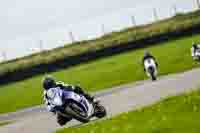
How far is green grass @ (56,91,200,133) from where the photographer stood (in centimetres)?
1328

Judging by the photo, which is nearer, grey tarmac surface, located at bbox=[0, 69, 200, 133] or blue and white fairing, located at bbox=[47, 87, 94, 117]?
blue and white fairing, located at bbox=[47, 87, 94, 117]

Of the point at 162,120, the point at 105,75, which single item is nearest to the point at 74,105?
the point at 162,120

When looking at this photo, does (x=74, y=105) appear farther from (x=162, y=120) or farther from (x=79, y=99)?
(x=162, y=120)

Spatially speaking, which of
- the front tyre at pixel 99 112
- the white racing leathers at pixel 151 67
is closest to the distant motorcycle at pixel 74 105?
the front tyre at pixel 99 112

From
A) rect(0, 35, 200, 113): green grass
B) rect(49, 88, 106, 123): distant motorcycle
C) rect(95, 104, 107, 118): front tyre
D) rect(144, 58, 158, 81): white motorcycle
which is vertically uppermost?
rect(49, 88, 106, 123): distant motorcycle

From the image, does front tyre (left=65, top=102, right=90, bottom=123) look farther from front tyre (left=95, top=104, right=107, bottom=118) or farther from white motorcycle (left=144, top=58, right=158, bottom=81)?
white motorcycle (left=144, top=58, right=158, bottom=81)

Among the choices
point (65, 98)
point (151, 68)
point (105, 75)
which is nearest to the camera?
point (65, 98)

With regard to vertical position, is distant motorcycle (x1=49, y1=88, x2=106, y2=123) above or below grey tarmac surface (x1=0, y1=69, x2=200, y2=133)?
above

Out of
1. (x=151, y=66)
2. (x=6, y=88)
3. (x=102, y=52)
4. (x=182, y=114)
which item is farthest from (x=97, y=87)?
(x=182, y=114)

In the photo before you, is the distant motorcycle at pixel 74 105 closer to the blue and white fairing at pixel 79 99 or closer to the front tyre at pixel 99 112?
the blue and white fairing at pixel 79 99

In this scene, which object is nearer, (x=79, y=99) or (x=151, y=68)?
(x=79, y=99)

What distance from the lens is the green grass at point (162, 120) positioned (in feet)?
43.6

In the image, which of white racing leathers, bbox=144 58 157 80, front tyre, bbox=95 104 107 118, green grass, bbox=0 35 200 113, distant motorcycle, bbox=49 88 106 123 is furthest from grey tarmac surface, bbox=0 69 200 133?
green grass, bbox=0 35 200 113

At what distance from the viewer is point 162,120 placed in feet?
47.6
